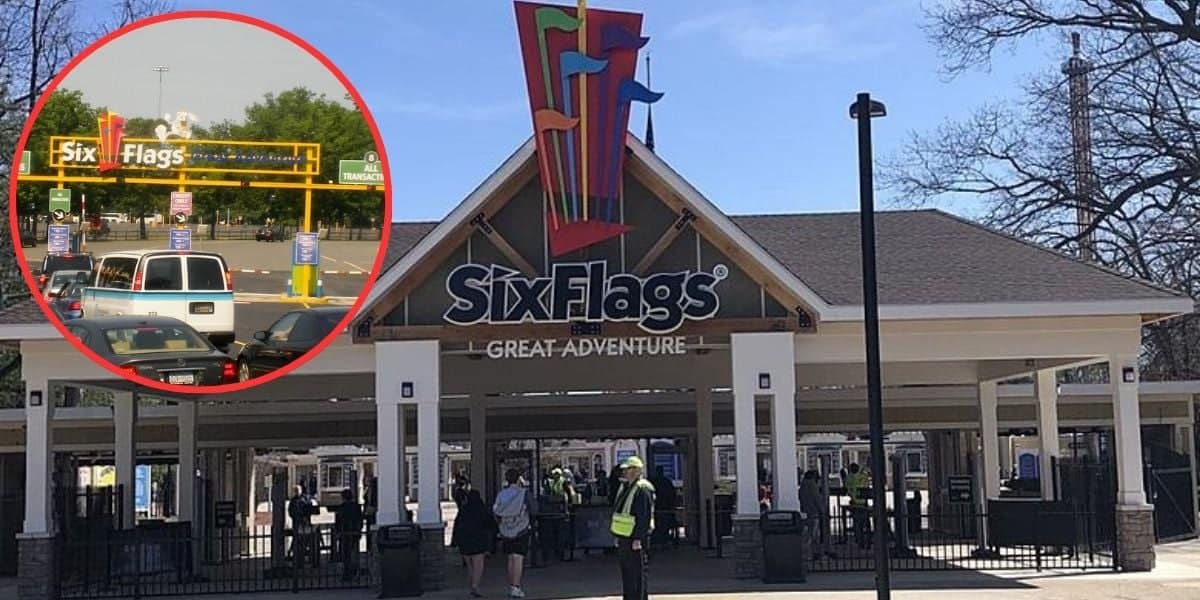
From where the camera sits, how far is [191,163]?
12.9 meters

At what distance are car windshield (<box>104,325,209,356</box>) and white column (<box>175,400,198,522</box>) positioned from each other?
33.1 feet

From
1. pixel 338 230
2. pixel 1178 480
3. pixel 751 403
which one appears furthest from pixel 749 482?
pixel 1178 480

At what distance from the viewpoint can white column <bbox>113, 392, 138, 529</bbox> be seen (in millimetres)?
23578

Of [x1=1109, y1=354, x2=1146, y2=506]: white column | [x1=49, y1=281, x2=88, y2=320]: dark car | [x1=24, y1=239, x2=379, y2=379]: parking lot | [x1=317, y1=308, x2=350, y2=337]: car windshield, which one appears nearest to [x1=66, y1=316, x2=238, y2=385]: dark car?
[x1=49, y1=281, x2=88, y2=320]: dark car

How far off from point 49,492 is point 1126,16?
23.8 metres

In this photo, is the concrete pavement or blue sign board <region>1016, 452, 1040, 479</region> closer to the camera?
the concrete pavement

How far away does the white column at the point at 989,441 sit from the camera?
24.7 meters

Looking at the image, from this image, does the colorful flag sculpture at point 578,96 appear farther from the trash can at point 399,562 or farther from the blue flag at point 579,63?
the trash can at point 399,562

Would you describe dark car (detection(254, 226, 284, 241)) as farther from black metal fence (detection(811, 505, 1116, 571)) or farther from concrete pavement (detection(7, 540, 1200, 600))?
black metal fence (detection(811, 505, 1116, 571))

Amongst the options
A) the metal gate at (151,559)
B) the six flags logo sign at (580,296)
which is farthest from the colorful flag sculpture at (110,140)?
the metal gate at (151,559)

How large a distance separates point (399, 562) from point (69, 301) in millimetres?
6154

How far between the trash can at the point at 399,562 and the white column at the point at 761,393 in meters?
4.41

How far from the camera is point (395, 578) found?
60.7 feet

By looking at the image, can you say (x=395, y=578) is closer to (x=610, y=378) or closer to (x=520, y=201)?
(x=520, y=201)
